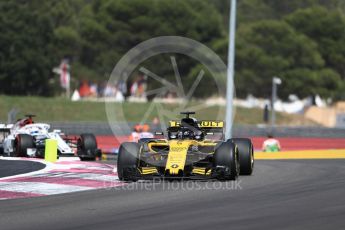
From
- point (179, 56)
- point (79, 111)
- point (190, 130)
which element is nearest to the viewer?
point (190, 130)

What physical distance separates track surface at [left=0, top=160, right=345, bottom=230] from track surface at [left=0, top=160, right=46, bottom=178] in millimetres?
3396

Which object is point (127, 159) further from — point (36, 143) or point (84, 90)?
→ point (84, 90)

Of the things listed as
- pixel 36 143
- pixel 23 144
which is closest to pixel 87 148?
pixel 36 143

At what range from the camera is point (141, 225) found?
9.58 m

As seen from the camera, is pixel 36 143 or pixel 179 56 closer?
pixel 36 143

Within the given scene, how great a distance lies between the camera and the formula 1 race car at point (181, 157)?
15.3 metres

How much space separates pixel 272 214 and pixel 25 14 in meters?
67.1

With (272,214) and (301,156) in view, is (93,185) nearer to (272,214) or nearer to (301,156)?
(272,214)

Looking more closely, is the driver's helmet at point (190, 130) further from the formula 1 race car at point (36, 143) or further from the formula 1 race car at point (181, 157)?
the formula 1 race car at point (36, 143)

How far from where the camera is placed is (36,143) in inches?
942

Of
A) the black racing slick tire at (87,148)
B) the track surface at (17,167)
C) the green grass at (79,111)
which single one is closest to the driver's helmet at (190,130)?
the track surface at (17,167)

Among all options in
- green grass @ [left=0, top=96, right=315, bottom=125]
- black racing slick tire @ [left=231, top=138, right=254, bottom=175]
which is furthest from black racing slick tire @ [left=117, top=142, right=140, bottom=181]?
green grass @ [left=0, top=96, right=315, bottom=125]

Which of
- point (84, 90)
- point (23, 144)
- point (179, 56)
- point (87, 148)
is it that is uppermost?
point (179, 56)

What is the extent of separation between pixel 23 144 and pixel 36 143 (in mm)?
394
